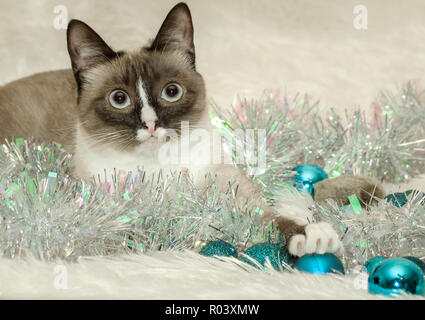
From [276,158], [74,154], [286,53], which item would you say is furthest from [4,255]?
[286,53]

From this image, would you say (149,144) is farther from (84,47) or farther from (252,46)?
(252,46)

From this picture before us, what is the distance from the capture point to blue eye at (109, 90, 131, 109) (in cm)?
122

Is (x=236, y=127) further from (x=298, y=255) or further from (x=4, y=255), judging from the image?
(x=4, y=255)

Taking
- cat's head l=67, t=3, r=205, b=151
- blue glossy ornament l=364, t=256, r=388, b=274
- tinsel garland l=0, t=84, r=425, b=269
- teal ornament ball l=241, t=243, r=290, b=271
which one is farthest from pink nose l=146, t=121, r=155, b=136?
blue glossy ornament l=364, t=256, r=388, b=274

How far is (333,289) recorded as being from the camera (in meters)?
0.86

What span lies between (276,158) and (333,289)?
0.66 m

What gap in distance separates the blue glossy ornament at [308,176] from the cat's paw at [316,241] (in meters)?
0.42

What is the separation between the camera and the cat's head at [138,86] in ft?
3.97

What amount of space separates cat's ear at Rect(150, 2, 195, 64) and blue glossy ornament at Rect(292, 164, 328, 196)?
394 millimetres

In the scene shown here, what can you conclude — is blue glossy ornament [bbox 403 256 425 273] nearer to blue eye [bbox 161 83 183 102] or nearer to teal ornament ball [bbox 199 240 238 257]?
teal ornament ball [bbox 199 240 238 257]

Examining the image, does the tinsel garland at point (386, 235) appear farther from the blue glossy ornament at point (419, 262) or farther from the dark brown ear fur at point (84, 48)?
the dark brown ear fur at point (84, 48)

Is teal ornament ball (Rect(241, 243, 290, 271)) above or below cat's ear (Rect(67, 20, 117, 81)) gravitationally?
below

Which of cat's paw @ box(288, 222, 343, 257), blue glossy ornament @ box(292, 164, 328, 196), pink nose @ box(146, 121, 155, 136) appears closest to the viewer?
cat's paw @ box(288, 222, 343, 257)
